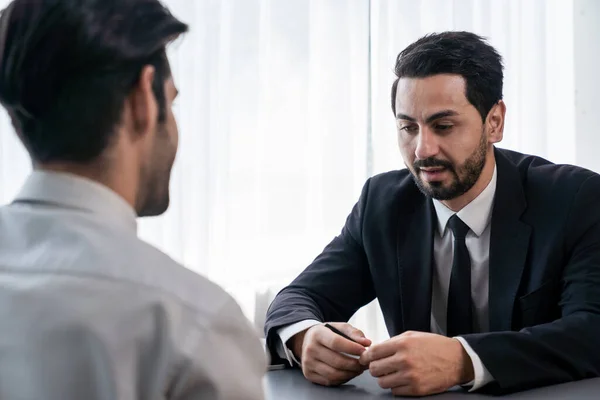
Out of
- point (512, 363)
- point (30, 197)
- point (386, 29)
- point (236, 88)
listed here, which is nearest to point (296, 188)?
point (236, 88)

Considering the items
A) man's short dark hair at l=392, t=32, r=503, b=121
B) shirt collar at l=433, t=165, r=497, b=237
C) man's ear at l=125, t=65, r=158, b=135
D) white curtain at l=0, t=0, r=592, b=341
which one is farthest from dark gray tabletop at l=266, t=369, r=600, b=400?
white curtain at l=0, t=0, r=592, b=341

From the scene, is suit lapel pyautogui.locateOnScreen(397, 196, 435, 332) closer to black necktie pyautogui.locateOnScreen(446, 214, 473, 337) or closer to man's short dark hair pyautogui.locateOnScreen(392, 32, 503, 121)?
black necktie pyautogui.locateOnScreen(446, 214, 473, 337)

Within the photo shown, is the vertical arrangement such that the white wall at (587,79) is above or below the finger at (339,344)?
above

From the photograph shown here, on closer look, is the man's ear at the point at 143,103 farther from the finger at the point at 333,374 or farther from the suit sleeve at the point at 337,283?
the suit sleeve at the point at 337,283

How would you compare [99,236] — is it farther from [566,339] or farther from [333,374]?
[566,339]

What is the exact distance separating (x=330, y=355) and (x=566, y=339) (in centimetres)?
47

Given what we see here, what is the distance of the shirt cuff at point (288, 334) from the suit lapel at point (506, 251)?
0.44m

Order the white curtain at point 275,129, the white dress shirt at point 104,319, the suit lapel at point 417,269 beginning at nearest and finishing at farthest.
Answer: the white dress shirt at point 104,319, the suit lapel at point 417,269, the white curtain at point 275,129

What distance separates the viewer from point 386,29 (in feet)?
10.2

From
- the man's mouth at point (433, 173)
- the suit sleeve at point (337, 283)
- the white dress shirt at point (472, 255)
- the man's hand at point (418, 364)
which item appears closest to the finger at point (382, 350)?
the man's hand at point (418, 364)

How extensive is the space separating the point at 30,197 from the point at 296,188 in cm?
209

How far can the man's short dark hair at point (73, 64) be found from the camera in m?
0.75

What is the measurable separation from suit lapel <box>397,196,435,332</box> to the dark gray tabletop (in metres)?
0.41

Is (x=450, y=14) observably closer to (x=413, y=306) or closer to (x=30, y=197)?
(x=413, y=306)
